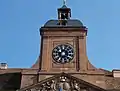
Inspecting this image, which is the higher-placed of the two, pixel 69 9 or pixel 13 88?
pixel 69 9

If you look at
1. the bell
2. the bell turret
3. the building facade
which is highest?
the bell turret

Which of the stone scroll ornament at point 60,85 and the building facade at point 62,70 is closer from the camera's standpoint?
the stone scroll ornament at point 60,85

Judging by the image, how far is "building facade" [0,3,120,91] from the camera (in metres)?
27.5

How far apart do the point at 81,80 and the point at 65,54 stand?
3133mm

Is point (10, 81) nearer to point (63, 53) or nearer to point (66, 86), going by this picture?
point (63, 53)

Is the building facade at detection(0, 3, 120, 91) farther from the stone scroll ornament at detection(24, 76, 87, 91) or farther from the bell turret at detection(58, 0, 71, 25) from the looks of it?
the bell turret at detection(58, 0, 71, 25)

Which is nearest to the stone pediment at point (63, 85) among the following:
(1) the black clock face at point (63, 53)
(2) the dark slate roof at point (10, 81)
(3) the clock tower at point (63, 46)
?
(3) the clock tower at point (63, 46)

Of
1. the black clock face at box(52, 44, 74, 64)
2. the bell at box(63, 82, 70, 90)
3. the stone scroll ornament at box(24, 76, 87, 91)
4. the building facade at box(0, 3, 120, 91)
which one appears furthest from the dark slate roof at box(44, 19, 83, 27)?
the bell at box(63, 82, 70, 90)

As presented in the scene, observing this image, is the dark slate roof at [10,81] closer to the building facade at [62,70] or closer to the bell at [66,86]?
the building facade at [62,70]

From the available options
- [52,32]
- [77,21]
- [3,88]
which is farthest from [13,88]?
[77,21]

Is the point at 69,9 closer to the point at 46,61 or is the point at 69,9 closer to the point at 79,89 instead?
the point at 46,61

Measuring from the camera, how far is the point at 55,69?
1148 inches

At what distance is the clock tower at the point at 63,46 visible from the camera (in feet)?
96.4

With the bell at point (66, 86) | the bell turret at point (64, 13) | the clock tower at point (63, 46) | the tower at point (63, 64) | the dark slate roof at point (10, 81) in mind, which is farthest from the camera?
the bell turret at point (64, 13)
